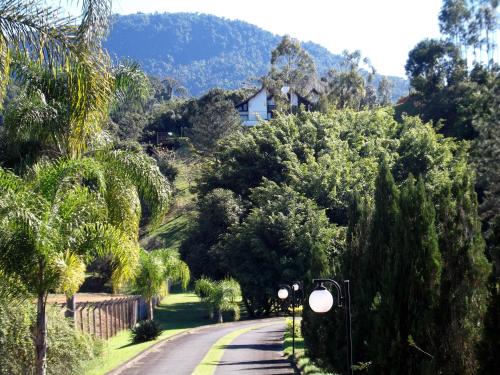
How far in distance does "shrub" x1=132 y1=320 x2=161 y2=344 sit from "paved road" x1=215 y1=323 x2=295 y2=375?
3.79 metres

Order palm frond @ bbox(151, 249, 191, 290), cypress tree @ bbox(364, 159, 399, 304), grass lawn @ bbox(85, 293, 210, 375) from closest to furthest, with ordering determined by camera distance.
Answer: cypress tree @ bbox(364, 159, 399, 304)
grass lawn @ bbox(85, 293, 210, 375)
palm frond @ bbox(151, 249, 191, 290)

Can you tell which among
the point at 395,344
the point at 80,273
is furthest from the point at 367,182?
the point at 395,344

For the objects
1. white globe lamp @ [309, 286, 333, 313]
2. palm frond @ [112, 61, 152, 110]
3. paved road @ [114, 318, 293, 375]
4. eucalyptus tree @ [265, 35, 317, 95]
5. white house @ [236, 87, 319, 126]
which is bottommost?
paved road @ [114, 318, 293, 375]

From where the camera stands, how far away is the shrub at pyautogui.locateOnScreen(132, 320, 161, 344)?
3291 centimetres

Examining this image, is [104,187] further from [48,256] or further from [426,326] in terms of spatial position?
[426,326]

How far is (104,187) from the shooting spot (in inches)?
634

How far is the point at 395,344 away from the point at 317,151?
42282mm

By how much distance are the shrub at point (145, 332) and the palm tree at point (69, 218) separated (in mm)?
15266

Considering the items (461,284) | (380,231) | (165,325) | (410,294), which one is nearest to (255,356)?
(380,231)

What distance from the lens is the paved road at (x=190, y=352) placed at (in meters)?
23.5

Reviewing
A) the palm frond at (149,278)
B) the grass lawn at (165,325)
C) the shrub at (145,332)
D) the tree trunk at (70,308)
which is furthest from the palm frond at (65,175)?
the palm frond at (149,278)

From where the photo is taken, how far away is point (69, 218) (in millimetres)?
15609

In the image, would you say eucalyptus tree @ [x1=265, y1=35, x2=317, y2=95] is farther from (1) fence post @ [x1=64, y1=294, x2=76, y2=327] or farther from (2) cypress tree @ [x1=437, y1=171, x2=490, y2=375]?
(2) cypress tree @ [x1=437, y1=171, x2=490, y2=375]

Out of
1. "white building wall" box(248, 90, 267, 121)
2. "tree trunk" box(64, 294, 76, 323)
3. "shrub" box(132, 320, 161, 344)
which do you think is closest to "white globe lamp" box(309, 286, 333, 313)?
"tree trunk" box(64, 294, 76, 323)
